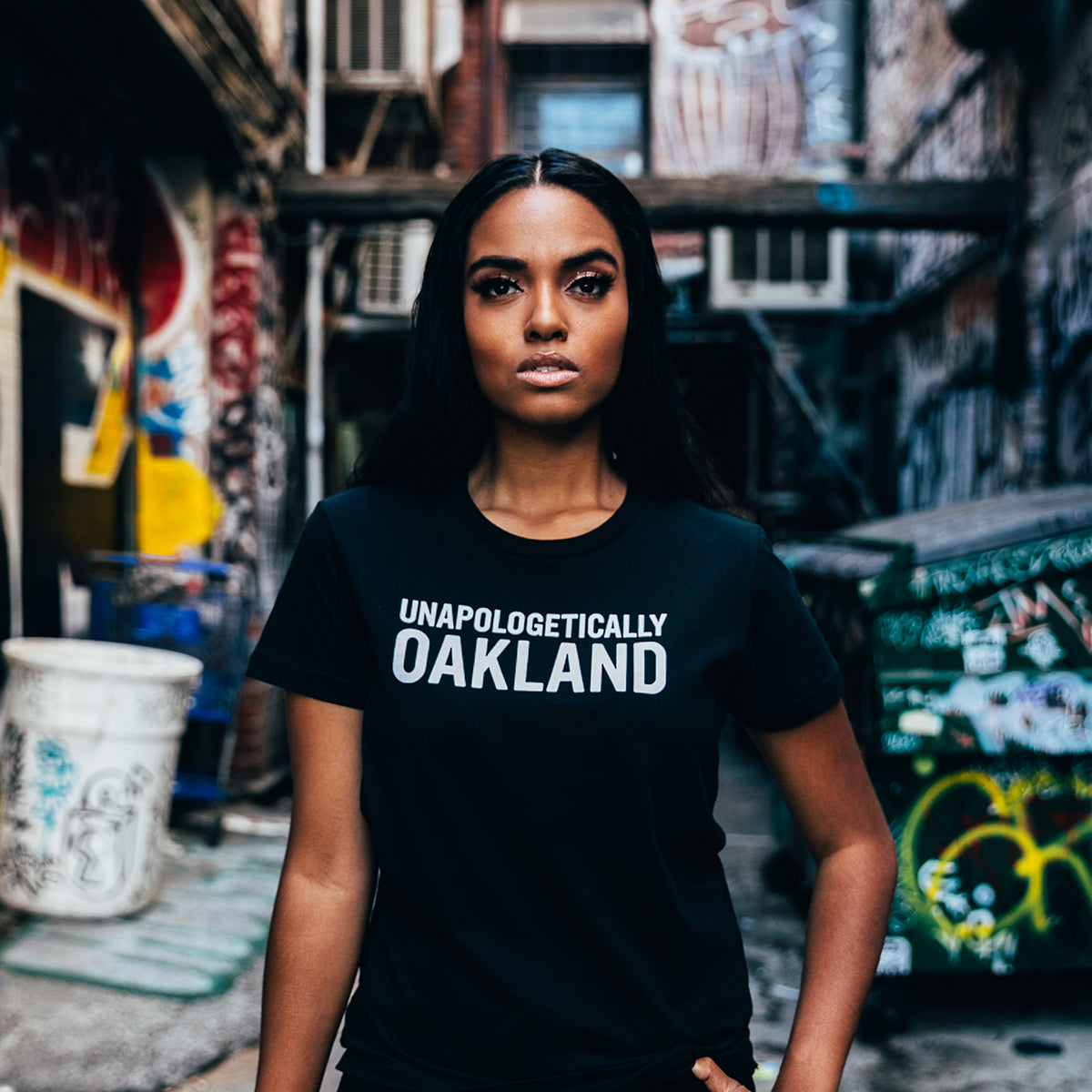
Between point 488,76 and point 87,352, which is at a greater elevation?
point 488,76

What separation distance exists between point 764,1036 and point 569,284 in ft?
9.98

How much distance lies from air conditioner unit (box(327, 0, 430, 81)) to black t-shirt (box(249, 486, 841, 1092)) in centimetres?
857

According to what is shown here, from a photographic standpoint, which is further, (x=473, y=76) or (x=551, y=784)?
(x=473, y=76)

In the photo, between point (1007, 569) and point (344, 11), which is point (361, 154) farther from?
point (1007, 569)

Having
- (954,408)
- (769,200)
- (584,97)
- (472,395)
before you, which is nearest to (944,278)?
(954,408)

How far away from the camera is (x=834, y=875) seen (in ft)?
4.33

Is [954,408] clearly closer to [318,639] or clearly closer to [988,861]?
[988,861]

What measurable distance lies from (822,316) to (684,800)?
11.2m

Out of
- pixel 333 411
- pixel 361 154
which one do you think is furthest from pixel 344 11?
pixel 333 411

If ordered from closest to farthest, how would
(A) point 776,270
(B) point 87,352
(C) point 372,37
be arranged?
(B) point 87,352 < (C) point 372,37 < (A) point 776,270

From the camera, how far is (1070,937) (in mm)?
3604

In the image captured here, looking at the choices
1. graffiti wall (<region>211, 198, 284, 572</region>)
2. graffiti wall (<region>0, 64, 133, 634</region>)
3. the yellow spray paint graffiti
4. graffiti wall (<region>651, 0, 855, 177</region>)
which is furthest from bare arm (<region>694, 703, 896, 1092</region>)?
graffiti wall (<region>651, 0, 855, 177</region>)

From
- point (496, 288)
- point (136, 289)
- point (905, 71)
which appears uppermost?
point (905, 71)

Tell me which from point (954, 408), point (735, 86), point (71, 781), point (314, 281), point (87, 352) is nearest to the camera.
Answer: point (71, 781)
